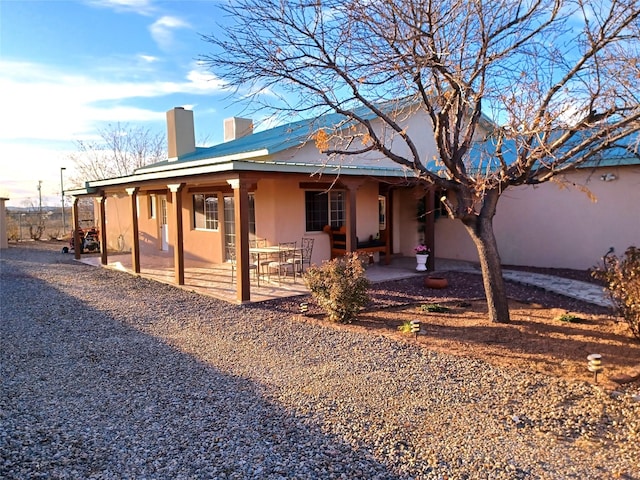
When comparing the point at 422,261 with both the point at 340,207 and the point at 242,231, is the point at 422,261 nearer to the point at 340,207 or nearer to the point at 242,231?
the point at 340,207

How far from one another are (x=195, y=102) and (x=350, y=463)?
1557cm

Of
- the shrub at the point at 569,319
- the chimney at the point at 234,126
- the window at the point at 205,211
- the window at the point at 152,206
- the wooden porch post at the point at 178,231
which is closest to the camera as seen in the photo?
the shrub at the point at 569,319

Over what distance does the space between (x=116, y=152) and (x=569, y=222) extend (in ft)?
91.7

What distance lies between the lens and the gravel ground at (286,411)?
10.1 feet

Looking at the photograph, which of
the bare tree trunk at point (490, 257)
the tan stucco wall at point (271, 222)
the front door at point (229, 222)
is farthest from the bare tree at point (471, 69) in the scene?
the front door at point (229, 222)

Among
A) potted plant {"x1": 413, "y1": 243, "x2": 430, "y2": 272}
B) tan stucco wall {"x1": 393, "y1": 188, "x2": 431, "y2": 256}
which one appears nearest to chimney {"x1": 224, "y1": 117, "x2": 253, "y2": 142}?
tan stucco wall {"x1": 393, "y1": 188, "x2": 431, "y2": 256}

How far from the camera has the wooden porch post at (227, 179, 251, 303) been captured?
8117mm

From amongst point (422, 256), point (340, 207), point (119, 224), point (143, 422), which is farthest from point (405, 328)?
point (119, 224)

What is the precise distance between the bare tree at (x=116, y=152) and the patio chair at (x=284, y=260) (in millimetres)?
22571

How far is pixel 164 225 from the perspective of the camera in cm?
1596

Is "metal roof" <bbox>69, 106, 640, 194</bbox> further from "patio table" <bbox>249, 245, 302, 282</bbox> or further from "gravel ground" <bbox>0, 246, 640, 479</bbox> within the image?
"gravel ground" <bbox>0, 246, 640, 479</bbox>

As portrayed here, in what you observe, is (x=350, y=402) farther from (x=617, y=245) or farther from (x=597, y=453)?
(x=617, y=245)

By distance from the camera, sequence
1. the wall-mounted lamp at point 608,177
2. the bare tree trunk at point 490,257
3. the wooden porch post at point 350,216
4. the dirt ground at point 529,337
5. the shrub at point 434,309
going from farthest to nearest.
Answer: the wall-mounted lamp at point 608,177 → the wooden porch post at point 350,216 → the shrub at point 434,309 → the bare tree trunk at point 490,257 → the dirt ground at point 529,337

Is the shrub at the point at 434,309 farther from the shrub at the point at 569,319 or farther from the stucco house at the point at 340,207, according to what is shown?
the stucco house at the point at 340,207
